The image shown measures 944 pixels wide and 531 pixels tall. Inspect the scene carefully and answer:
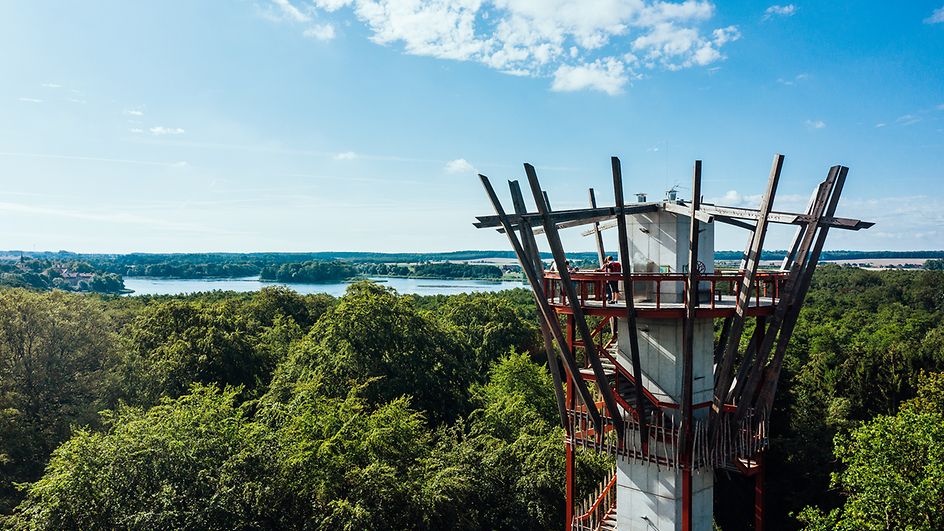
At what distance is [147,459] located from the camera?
1477 cm

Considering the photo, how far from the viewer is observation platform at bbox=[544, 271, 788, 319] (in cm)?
1145

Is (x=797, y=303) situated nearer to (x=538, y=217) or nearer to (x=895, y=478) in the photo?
(x=895, y=478)

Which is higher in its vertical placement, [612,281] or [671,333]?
[612,281]

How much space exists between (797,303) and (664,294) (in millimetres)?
2553

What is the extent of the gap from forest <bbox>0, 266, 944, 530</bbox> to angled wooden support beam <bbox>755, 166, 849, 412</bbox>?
292 cm

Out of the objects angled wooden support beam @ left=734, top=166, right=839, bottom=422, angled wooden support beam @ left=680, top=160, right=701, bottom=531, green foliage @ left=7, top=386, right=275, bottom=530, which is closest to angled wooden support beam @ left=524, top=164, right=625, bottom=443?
angled wooden support beam @ left=680, top=160, right=701, bottom=531

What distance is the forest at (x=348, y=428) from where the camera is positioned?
45.7ft

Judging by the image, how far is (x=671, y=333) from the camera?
12500mm

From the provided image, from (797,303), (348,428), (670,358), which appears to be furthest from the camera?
(348,428)

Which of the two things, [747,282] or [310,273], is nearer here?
[747,282]

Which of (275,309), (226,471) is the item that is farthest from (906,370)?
(275,309)

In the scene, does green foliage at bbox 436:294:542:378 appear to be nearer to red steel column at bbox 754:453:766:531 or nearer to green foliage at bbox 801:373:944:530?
red steel column at bbox 754:453:766:531

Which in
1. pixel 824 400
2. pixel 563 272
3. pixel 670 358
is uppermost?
pixel 563 272

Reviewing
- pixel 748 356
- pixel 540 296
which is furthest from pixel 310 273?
pixel 748 356
